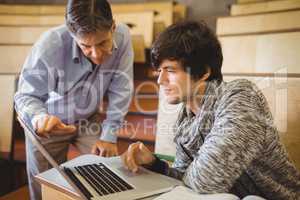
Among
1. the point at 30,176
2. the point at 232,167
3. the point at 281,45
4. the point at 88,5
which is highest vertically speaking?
the point at 88,5

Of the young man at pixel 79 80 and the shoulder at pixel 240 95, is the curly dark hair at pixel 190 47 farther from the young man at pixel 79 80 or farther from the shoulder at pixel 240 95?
the young man at pixel 79 80

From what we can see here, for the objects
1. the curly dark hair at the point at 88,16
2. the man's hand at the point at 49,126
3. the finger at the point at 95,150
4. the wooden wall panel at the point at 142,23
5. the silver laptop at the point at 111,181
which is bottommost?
the finger at the point at 95,150

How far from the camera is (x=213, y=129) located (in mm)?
770

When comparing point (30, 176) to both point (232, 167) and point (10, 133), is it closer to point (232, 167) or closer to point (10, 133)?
point (10, 133)

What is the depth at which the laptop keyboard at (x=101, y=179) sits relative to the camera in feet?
2.45

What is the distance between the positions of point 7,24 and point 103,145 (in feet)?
5.80

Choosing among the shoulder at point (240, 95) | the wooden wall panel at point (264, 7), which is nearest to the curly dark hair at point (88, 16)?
the shoulder at point (240, 95)

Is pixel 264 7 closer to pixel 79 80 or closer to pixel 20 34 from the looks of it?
pixel 79 80

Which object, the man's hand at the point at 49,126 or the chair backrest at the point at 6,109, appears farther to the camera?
the chair backrest at the point at 6,109

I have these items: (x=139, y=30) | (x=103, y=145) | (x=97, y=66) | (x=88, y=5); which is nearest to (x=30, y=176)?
(x=103, y=145)

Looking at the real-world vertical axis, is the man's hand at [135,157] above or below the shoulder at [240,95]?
below

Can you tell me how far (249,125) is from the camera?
72 centimetres

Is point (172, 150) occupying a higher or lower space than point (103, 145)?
lower

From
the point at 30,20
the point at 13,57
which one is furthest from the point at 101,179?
the point at 30,20
